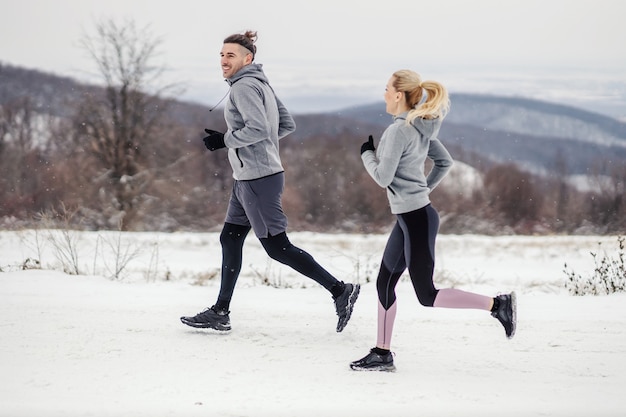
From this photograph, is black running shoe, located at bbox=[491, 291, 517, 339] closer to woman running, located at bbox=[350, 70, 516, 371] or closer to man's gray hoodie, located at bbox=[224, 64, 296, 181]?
woman running, located at bbox=[350, 70, 516, 371]

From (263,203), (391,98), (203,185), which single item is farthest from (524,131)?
(391,98)

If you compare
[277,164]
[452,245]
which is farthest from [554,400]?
[452,245]

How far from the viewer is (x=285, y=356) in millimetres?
3643

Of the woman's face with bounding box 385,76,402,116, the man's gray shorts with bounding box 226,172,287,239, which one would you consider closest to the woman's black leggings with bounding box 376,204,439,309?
the woman's face with bounding box 385,76,402,116

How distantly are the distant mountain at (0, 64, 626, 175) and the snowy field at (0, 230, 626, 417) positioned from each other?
141ft

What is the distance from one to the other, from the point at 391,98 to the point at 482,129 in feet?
246

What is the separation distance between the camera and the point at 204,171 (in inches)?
1908

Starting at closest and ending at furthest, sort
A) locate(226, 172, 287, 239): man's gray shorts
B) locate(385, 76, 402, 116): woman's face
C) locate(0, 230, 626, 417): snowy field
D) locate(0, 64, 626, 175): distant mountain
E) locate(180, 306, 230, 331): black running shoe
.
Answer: locate(0, 230, 626, 417): snowy field < locate(385, 76, 402, 116): woman's face < locate(226, 172, 287, 239): man's gray shorts < locate(180, 306, 230, 331): black running shoe < locate(0, 64, 626, 175): distant mountain

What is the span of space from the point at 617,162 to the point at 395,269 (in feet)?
208

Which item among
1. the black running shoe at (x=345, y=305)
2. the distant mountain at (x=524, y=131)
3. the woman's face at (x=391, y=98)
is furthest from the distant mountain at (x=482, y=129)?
the woman's face at (x=391, y=98)

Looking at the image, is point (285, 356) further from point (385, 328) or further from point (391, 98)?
point (391, 98)

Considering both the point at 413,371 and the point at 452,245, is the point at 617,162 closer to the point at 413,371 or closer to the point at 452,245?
the point at 452,245

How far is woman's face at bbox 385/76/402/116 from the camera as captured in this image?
338 centimetres

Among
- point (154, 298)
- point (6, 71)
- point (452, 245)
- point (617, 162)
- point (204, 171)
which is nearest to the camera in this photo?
point (154, 298)
